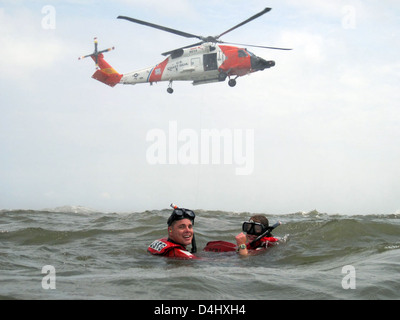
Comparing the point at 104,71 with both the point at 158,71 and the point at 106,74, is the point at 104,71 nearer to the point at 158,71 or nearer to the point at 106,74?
the point at 106,74

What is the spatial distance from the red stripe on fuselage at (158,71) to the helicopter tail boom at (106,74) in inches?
144

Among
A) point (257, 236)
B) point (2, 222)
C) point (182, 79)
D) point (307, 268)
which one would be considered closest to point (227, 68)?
point (182, 79)

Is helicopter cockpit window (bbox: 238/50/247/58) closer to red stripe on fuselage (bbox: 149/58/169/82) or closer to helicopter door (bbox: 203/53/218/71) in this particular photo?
helicopter door (bbox: 203/53/218/71)

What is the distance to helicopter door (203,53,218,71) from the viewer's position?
25.2 meters

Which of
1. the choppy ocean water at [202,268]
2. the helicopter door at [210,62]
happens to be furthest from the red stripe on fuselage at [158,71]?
the choppy ocean water at [202,268]

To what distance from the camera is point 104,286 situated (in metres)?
5.52

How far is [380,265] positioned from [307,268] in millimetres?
1111

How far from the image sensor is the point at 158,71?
27750mm

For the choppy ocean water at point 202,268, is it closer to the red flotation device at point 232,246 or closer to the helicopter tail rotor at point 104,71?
the red flotation device at point 232,246

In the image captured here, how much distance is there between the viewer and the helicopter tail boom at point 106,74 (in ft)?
103

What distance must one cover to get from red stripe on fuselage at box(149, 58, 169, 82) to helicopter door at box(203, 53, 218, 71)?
294 cm

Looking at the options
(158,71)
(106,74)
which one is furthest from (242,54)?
(106,74)
